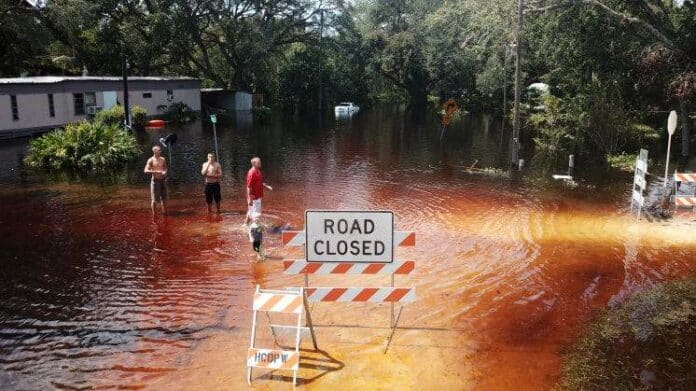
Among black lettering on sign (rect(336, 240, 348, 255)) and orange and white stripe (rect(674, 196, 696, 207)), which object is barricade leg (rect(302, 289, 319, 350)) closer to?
black lettering on sign (rect(336, 240, 348, 255))

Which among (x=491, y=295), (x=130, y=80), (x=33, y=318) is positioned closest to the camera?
(x=33, y=318)

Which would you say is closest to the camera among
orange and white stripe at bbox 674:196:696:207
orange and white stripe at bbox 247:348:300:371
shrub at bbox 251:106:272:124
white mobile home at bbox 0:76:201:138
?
orange and white stripe at bbox 247:348:300:371

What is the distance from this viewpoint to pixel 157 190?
14.6 meters

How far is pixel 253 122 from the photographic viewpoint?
4534 centimetres

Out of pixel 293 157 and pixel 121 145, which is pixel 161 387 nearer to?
pixel 121 145

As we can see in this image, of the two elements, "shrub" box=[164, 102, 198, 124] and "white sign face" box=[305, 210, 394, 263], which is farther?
"shrub" box=[164, 102, 198, 124]

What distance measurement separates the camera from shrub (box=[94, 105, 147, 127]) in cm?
3416

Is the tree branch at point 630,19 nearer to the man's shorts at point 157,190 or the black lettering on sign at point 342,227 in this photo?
the man's shorts at point 157,190

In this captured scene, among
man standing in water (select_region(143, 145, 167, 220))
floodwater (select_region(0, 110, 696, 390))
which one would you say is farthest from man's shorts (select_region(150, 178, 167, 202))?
floodwater (select_region(0, 110, 696, 390))

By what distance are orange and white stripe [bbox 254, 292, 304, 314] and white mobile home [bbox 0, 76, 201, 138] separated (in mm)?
29212

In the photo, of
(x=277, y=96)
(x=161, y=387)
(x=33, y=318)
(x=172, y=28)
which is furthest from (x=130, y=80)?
(x=161, y=387)

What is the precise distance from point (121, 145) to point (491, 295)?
1793 cm

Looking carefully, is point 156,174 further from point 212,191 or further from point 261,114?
point 261,114

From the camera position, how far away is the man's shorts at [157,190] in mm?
14486
